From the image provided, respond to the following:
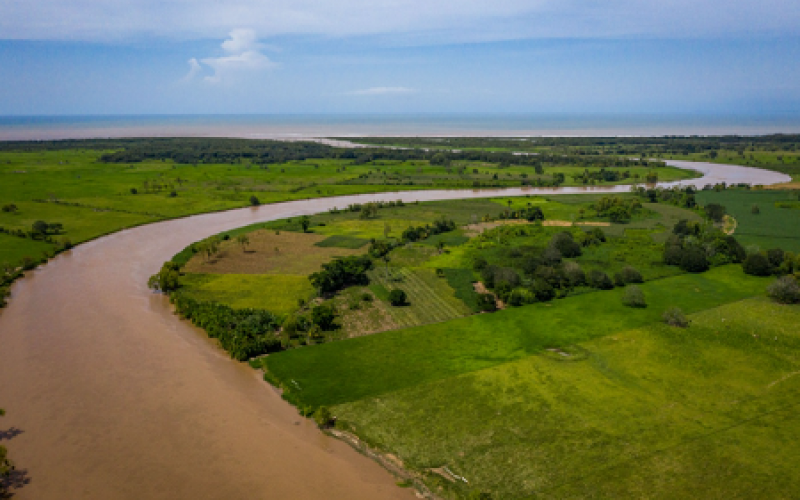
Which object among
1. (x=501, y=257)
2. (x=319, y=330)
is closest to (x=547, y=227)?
(x=501, y=257)

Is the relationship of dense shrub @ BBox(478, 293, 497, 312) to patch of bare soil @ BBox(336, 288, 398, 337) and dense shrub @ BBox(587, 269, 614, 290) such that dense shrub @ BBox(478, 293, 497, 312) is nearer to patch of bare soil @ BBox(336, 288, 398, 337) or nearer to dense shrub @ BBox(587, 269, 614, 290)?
patch of bare soil @ BBox(336, 288, 398, 337)

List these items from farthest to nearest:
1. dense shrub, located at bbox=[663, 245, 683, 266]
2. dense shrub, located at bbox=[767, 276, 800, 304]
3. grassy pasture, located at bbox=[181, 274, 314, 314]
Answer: dense shrub, located at bbox=[663, 245, 683, 266]
grassy pasture, located at bbox=[181, 274, 314, 314]
dense shrub, located at bbox=[767, 276, 800, 304]

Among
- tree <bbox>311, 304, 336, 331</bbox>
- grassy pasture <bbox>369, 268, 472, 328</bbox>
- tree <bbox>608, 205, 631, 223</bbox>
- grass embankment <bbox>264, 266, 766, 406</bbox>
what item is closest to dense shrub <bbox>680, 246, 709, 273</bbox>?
grass embankment <bbox>264, 266, 766, 406</bbox>

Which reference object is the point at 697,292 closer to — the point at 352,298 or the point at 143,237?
the point at 352,298

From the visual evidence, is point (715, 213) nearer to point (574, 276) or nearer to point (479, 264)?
point (574, 276)

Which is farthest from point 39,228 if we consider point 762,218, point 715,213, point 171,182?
point 762,218

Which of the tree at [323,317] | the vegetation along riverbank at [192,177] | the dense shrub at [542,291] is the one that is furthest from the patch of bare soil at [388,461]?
the vegetation along riverbank at [192,177]
